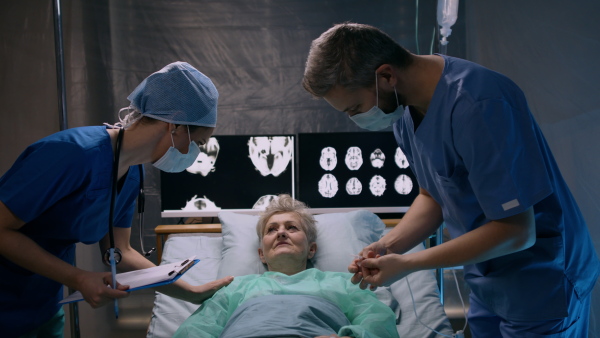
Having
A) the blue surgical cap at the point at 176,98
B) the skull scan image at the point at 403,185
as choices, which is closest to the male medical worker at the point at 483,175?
the blue surgical cap at the point at 176,98

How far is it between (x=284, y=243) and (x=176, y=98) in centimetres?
98

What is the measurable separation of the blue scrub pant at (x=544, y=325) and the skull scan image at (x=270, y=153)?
1.79 meters

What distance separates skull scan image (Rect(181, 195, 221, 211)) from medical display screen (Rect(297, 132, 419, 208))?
57cm

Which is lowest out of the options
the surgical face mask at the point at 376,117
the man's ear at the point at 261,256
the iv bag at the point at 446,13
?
the man's ear at the point at 261,256

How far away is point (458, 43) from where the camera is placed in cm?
322

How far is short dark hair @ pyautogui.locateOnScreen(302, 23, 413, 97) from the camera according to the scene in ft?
4.16

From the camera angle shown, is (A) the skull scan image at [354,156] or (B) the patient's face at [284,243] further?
(A) the skull scan image at [354,156]

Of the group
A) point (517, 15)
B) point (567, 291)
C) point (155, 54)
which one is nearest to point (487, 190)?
point (567, 291)

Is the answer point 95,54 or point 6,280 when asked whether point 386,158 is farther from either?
point 6,280

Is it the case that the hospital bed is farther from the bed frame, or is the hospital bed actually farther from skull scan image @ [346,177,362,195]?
skull scan image @ [346,177,362,195]

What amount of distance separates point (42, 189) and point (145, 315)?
7.42 ft

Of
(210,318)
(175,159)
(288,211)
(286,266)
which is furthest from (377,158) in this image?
(175,159)

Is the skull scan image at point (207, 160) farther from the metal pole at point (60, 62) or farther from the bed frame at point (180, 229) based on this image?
the metal pole at point (60, 62)

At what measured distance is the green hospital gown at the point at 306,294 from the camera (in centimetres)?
176
